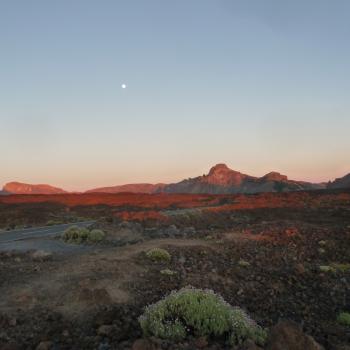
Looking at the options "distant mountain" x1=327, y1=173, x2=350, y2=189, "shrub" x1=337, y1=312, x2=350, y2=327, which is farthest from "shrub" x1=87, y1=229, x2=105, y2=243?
"distant mountain" x1=327, y1=173, x2=350, y2=189

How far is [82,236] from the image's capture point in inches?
874

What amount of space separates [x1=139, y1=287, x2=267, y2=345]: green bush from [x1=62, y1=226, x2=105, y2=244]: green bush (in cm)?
1328

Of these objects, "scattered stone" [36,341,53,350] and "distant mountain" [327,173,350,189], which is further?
"distant mountain" [327,173,350,189]

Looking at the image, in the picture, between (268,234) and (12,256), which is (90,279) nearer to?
(12,256)

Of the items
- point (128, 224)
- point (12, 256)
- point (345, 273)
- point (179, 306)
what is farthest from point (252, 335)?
point (128, 224)

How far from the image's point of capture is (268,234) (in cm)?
2228

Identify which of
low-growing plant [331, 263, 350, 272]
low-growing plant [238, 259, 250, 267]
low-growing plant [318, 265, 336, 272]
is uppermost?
low-growing plant [238, 259, 250, 267]

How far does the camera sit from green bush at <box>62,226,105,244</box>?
21845 millimetres

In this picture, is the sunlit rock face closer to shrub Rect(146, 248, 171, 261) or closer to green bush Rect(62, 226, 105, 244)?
green bush Rect(62, 226, 105, 244)

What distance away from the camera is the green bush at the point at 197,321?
812cm

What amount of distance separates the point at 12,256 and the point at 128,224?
11.1 m

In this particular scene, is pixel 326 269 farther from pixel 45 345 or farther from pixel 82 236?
pixel 82 236

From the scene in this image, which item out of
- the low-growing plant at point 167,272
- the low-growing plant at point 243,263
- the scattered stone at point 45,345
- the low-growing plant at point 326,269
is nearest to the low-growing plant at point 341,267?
the low-growing plant at point 326,269

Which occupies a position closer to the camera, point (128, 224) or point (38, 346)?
point (38, 346)
